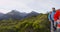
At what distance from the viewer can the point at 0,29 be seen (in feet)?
76.4

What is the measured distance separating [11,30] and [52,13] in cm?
984

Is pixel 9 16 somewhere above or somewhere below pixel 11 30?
above

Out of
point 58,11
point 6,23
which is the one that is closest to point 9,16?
point 6,23

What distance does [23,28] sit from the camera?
840 inches

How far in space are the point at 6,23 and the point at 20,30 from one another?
15.3ft

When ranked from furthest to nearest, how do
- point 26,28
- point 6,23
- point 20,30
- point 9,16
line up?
1. point 9,16
2. point 6,23
3. point 20,30
4. point 26,28

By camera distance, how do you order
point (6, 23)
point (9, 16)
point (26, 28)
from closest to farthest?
point (26, 28), point (6, 23), point (9, 16)

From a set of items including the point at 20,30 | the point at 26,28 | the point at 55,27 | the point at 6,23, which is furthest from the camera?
the point at 6,23

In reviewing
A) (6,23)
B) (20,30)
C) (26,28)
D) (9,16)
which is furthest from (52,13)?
(9,16)

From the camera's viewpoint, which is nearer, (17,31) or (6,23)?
(17,31)

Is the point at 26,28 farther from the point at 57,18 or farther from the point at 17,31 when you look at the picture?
the point at 57,18

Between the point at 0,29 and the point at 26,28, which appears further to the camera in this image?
the point at 0,29

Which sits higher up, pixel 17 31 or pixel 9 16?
pixel 9 16

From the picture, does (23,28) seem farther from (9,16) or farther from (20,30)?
(9,16)
